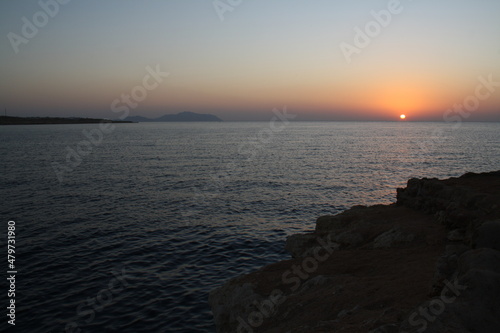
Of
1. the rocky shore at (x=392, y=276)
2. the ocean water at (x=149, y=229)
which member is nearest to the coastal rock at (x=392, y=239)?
the rocky shore at (x=392, y=276)

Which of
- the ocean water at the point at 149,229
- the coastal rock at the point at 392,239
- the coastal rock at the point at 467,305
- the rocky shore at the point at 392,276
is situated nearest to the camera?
the coastal rock at the point at 467,305

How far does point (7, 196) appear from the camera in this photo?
131 ft

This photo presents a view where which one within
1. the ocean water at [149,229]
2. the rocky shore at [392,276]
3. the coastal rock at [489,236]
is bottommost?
the ocean water at [149,229]

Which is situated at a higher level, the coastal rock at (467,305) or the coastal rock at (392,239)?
the coastal rock at (467,305)

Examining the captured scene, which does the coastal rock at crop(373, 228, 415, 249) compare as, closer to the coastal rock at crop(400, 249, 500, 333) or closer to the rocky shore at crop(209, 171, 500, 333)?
the rocky shore at crop(209, 171, 500, 333)

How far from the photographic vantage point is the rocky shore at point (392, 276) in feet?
29.4

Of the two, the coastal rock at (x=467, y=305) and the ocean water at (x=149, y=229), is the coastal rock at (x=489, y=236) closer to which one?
the coastal rock at (x=467, y=305)

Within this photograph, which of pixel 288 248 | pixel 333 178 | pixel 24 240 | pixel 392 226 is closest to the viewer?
pixel 392 226

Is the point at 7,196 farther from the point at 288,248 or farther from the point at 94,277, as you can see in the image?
the point at 288,248

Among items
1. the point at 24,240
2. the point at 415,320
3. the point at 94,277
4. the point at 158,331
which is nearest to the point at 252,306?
the point at 158,331

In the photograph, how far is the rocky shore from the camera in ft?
29.4

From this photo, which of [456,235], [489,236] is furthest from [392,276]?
[456,235]

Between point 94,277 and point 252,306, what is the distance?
11.4 metres

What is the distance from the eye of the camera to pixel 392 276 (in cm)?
1380
